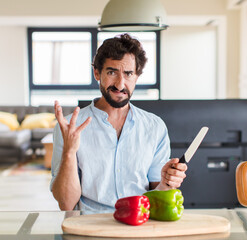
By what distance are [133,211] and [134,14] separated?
7.36 ft

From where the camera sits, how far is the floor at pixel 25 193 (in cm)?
479

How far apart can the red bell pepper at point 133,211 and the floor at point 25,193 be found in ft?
11.2

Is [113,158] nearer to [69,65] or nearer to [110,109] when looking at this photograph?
[110,109]

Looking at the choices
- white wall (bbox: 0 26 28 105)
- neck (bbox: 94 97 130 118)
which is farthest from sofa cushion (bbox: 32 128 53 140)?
neck (bbox: 94 97 130 118)

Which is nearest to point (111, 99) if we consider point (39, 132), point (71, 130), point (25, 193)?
point (71, 130)

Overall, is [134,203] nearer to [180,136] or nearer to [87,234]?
[87,234]

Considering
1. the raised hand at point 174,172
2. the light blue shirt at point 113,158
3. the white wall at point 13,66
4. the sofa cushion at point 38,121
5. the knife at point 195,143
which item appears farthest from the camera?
the white wall at point 13,66

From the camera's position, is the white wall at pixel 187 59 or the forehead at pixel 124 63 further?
the white wall at pixel 187 59

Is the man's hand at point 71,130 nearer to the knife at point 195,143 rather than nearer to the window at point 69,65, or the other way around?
the knife at point 195,143

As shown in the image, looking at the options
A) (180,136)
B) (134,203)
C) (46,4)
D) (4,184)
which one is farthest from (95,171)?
(46,4)

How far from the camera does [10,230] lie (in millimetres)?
1300

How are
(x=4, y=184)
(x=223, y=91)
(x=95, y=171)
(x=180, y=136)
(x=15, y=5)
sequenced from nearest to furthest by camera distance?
1. (x=95, y=171)
2. (x=180, y=136)
3. (x=4, y=184)
4. (x=15, y=5)
5. (x=223, y=91)

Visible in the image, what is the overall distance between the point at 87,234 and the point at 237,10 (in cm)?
675

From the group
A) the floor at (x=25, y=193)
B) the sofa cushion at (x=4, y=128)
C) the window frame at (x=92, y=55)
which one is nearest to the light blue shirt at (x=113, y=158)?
the floor at (x=25, y=193)
